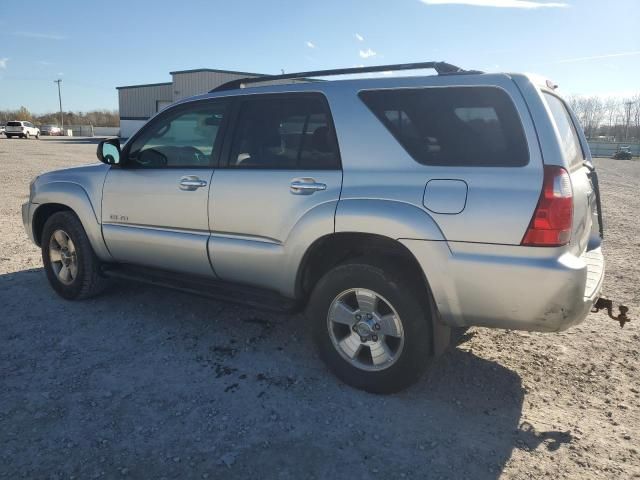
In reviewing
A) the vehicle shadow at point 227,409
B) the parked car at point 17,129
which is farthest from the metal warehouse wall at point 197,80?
the vehicle shadow at point 227,409

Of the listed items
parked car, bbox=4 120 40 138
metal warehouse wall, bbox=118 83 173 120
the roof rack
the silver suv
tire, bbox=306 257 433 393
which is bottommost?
tire, bbox=306 257 433 393

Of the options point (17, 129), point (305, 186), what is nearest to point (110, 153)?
point (305, 186)

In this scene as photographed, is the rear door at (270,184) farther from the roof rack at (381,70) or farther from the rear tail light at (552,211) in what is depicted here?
the rear tail light at (552,211)

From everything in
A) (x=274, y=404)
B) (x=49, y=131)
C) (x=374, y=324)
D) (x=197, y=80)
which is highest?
(x=197, y=80)

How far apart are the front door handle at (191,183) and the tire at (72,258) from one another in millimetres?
1371

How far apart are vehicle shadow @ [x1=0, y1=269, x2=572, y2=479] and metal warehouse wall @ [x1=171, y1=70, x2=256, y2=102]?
36275 millimetres

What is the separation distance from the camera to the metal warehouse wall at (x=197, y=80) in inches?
1515

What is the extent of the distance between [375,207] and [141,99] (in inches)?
2108

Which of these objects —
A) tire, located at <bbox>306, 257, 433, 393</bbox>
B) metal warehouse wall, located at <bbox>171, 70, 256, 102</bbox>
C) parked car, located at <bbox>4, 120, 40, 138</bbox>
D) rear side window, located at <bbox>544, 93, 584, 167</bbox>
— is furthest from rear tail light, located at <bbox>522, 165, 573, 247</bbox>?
parked car, located at <bbox>4, 120, 40, 138</bbox>

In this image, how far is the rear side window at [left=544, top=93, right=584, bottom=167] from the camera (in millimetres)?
2871

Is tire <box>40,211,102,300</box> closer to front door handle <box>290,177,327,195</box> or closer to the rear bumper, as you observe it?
front door handle <box>290,177,327,195</box>

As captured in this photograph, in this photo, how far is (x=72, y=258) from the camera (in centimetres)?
479

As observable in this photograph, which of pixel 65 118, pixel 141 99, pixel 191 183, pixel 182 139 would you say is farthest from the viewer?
pixel 65 118

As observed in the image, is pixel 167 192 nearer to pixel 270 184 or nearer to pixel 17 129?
pixel 270 184
